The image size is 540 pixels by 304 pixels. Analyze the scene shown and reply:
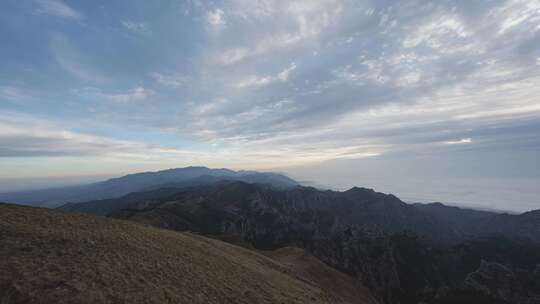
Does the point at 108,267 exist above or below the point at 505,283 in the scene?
above

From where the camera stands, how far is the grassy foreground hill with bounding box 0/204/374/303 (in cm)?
1454

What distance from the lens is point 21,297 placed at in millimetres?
12898

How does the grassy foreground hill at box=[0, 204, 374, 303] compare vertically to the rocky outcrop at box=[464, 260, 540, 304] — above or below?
above

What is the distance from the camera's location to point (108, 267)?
1809cm

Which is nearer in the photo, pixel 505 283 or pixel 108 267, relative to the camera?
pixel 108 267

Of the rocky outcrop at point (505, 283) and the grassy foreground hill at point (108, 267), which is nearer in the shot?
the grassy foreground hill at point (108, 267)

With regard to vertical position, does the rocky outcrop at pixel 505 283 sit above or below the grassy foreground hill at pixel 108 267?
below

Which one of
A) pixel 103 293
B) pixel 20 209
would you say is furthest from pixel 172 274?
pixel 20 209

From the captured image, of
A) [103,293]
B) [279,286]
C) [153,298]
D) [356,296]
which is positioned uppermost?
[103,293]

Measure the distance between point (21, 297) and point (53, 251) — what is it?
619 cm

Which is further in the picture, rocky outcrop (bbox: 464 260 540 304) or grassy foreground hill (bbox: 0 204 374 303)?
rocky outcrop (bbox: 464 260 540 304)

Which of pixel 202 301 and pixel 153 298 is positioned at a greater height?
pixel 153 298

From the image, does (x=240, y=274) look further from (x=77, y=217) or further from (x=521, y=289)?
(x=521, y=289)

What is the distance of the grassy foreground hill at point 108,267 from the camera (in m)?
14.5
